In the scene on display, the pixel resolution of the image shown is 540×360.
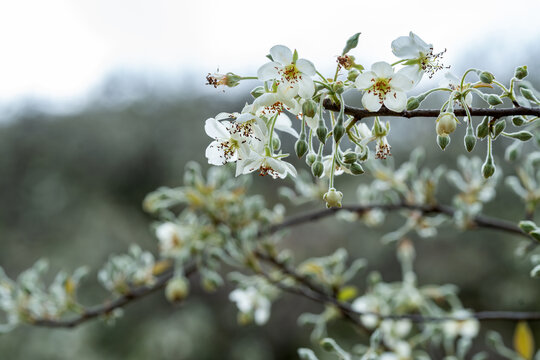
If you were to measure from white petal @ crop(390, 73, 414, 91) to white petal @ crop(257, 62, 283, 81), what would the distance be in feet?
0.29

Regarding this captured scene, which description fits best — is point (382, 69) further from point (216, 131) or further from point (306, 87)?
point (216, 131)

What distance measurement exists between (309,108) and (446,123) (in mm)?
100

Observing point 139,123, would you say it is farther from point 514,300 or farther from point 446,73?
point 446,73

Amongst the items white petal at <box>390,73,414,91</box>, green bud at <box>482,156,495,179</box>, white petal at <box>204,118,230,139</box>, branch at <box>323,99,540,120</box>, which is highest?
white petal at <box>390,73,414,91</box>

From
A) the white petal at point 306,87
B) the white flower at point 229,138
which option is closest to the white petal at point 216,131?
the white flower at point 229,138

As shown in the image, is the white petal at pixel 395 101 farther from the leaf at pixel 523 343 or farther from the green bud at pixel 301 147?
the leaf at pixel 523 343

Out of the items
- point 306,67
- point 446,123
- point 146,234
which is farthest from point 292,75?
point 146,234

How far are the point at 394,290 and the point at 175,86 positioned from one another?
17.0 feet

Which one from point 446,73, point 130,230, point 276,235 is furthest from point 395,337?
point 130,230

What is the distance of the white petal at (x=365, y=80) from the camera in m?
0.39

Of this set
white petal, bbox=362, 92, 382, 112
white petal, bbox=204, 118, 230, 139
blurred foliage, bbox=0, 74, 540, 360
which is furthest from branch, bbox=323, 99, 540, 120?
blurred foliage, bbox=0, 74, 540, 360

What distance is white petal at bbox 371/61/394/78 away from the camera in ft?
1.29

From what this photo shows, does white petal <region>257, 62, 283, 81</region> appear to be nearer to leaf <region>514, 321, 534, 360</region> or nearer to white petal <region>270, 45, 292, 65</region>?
white petal <region>270, 45, 292, 65</region>

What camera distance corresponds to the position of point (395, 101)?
1.31 ft
